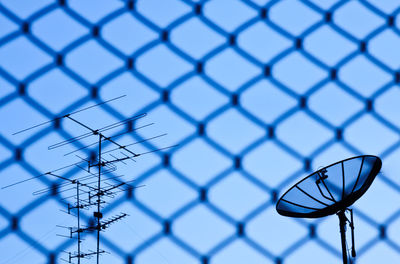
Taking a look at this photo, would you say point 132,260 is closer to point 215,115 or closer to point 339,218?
point 215,115

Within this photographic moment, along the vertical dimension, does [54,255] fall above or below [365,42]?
below

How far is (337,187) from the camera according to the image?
412 centimetres

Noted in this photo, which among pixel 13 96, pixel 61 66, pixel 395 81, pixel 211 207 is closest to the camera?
pixel 13 96

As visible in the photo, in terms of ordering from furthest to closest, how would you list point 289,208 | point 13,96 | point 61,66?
point 289,208, point 61,66, point 13,96

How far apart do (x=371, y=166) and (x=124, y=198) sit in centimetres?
241

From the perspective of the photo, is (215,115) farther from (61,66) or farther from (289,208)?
(289,208)

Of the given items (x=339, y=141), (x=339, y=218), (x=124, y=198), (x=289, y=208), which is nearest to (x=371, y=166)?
(x=339, y=218)

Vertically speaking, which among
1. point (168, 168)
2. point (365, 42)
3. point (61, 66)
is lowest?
point (168, 168)

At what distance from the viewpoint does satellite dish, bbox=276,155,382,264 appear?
4.05m

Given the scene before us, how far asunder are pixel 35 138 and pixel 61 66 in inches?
13.0

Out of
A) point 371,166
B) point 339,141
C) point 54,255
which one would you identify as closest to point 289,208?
point 371,166

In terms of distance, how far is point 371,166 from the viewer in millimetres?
4016

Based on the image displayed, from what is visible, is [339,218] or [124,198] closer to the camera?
[124,198]

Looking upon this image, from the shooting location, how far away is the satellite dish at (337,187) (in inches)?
159
